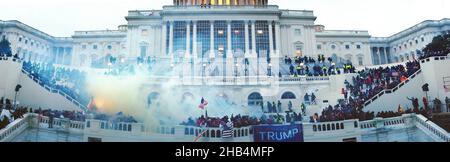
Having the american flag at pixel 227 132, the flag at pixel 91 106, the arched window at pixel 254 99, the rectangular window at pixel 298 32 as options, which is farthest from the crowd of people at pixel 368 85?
the rectangular window at pixel 298 32

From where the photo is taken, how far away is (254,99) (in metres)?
36.1

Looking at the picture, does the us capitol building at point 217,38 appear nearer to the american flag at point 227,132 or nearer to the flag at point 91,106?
the flag at point 91,106

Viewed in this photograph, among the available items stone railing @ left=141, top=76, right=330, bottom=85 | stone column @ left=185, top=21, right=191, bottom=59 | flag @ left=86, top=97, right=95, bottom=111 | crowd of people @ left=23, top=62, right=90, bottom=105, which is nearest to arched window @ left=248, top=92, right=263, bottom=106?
stone railing @ left=141, top=76, right=330, bottom=85

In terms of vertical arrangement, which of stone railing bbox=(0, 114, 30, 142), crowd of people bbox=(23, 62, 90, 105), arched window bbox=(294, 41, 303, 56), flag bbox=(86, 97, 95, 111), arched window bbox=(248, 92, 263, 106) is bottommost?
stone railing bbox=(0, 114, 30, 142)

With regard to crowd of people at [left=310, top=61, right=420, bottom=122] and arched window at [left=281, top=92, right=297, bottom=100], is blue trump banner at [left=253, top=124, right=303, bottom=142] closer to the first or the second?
crowd of people at [left=310, top=61, right=420, bottom=122]

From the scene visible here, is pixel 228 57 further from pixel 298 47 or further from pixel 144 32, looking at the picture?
pixel 144 32

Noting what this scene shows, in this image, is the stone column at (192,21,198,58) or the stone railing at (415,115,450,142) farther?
the stone column at (192,21,198,58)

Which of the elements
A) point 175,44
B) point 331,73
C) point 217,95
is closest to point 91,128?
point 217,95

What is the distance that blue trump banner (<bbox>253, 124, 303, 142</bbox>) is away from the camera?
13062 millimetres

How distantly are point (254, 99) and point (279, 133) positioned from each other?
22.9 metres

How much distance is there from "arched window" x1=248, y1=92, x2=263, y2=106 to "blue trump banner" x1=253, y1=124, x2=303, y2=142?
2155cm

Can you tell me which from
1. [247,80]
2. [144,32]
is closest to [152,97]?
[247,80]

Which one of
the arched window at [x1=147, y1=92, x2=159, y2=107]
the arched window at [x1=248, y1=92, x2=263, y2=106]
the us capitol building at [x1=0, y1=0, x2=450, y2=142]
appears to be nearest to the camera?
the us capitol building at [x1=0, y1=0, x2=450, y2=142]

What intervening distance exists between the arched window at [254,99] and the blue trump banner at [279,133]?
21.5 meters
